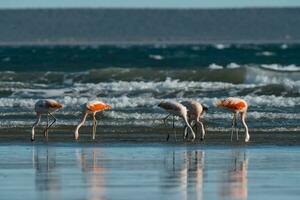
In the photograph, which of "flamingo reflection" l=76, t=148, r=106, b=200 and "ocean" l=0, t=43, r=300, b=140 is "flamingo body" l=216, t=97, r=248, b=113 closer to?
"ocean" l=0, t=43, r=300, b=140

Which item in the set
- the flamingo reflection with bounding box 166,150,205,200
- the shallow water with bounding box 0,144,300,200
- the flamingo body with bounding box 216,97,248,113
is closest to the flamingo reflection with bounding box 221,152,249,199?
the shallow water with bounding box 0,144,300,200

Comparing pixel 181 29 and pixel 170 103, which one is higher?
pixel 181 29

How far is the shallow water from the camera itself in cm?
1441

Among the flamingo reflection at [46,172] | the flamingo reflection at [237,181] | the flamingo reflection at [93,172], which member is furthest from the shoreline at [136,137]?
the flamingo reflection at [237,181]

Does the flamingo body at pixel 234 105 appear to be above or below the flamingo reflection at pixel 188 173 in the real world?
above

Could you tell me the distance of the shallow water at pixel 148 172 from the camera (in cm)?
1441

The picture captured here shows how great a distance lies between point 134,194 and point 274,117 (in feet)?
36.5

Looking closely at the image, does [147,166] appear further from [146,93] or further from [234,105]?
[146,93]

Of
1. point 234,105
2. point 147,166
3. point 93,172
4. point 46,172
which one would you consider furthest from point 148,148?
point 46,172

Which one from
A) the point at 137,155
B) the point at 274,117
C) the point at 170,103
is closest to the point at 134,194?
the point at 137,155

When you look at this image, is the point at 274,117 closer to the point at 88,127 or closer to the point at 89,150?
the point at 88,127

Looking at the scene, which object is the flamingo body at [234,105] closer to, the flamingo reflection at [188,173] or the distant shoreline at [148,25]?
the flamingo reflection at [188,173]

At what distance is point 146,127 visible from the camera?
23.4 m

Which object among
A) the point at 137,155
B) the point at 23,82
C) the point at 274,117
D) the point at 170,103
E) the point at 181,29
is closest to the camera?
the point at 137,155
